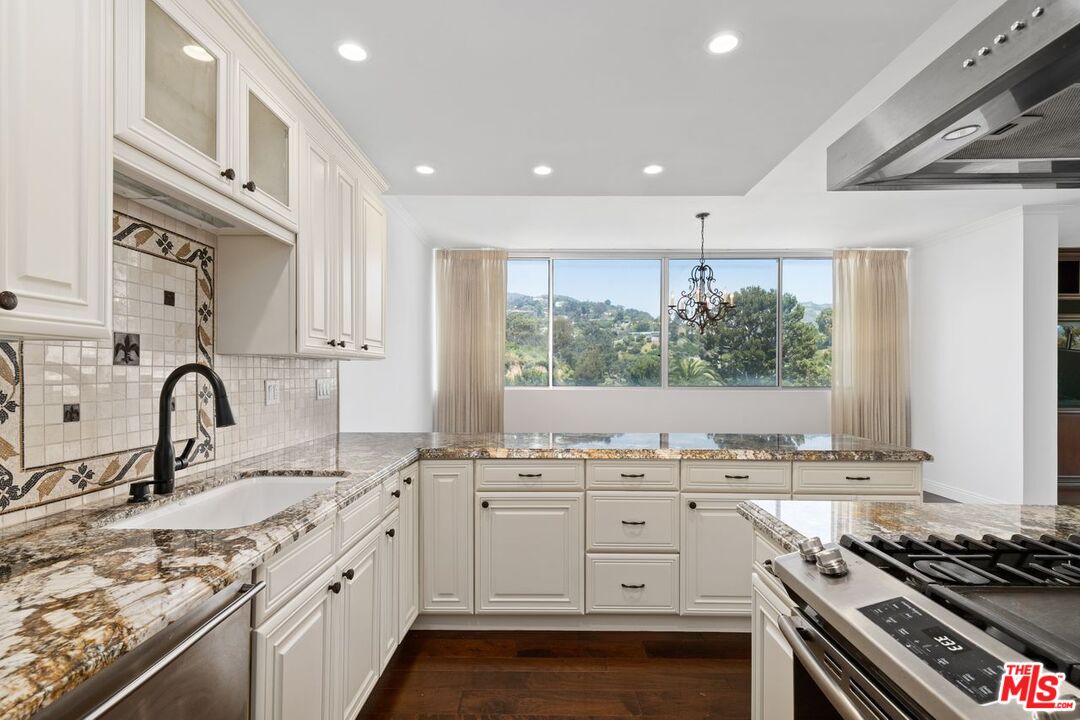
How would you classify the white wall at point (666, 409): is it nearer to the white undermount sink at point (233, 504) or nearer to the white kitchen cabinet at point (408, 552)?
the white kitchen cabinet at point (408, 552)

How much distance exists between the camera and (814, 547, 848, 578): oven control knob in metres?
0.86

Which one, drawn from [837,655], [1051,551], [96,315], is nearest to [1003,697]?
[837,655]

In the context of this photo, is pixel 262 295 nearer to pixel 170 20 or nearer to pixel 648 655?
pixel 170 20

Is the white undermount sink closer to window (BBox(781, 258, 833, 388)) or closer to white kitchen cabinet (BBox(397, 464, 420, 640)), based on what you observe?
white kitchen cabinet (BBox(397, 464, 420, 640))

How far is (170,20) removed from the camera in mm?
1306

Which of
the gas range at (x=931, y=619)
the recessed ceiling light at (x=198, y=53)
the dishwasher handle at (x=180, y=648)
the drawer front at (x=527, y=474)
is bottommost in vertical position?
the drawer front at (x=527, y=474)

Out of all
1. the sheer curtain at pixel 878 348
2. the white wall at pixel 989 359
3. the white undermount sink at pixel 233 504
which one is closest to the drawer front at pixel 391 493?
the white undermount sink at pixel 233 504

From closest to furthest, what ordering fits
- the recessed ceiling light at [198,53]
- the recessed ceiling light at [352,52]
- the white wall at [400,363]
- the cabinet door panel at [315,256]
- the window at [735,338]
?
the recessed ceiling light at [198,53], the recessed ceiling light at [352,52], the cabinet door panel at [315,256], the white wall at [400,363], the window at [735,338]

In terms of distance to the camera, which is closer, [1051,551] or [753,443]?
[1051,551]

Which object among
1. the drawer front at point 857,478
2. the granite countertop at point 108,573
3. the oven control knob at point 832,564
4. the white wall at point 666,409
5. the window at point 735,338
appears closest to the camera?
the granite countertop at point 108,573

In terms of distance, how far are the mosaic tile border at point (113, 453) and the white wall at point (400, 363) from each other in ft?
3.95

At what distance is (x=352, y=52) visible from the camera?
5.87 ft

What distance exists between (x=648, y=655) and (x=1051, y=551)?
1.80 m

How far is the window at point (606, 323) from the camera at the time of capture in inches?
242
